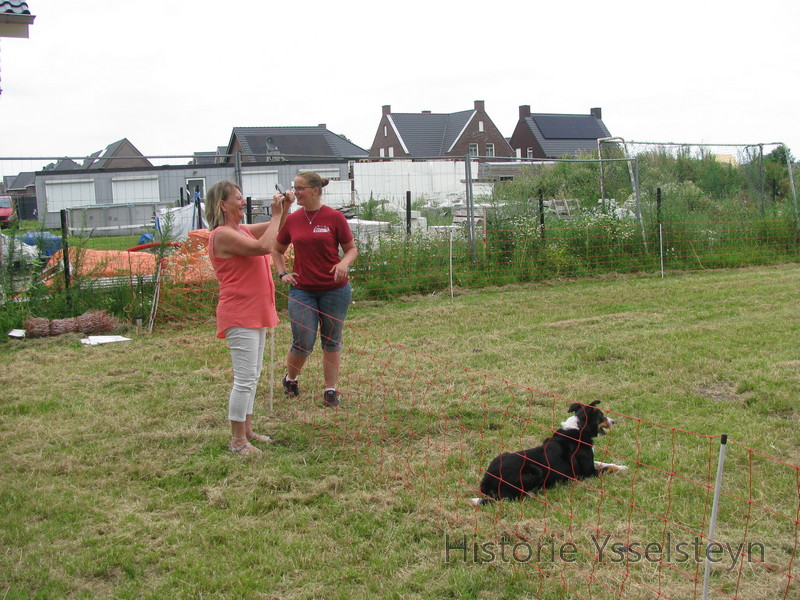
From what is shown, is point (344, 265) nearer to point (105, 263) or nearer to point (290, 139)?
point (105, 263)

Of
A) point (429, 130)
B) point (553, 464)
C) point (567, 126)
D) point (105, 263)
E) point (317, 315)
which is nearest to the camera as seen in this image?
point (553, 464)

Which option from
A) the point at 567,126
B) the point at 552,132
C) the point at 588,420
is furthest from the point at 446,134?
the point at 588,420

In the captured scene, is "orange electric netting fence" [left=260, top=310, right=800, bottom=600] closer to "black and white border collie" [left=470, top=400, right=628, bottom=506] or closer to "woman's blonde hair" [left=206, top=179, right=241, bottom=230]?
"black and white border collie" [left=470, top=400, right=628, bottom=506]

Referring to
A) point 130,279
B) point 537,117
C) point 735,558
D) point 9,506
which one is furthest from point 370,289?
point 537,117

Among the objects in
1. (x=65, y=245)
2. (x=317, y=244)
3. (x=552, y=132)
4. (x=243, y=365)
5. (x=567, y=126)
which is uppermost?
(x=567, y=126)

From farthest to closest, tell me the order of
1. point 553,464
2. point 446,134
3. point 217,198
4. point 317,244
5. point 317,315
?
point 446,134
point 317,315
point 317,244
point 217,198
point 553,464

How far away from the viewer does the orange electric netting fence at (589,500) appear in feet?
9.25

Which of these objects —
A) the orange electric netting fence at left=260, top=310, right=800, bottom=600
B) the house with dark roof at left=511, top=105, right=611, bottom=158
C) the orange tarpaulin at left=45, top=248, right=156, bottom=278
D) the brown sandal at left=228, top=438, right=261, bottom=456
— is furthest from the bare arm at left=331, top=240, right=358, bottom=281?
the house with dark roof at left=511, top=105, right=611, bottom=158

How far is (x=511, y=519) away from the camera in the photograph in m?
3.33

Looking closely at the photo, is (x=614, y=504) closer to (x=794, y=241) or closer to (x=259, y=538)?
(x=259, y=538)

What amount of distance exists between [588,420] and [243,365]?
2000mm

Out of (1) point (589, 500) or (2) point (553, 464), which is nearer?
(1) point (589, 500)

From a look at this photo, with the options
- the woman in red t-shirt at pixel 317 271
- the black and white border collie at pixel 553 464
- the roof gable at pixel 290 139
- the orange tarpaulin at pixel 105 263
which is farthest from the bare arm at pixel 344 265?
the roof gable at pixel 290 139

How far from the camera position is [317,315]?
16.7ft
